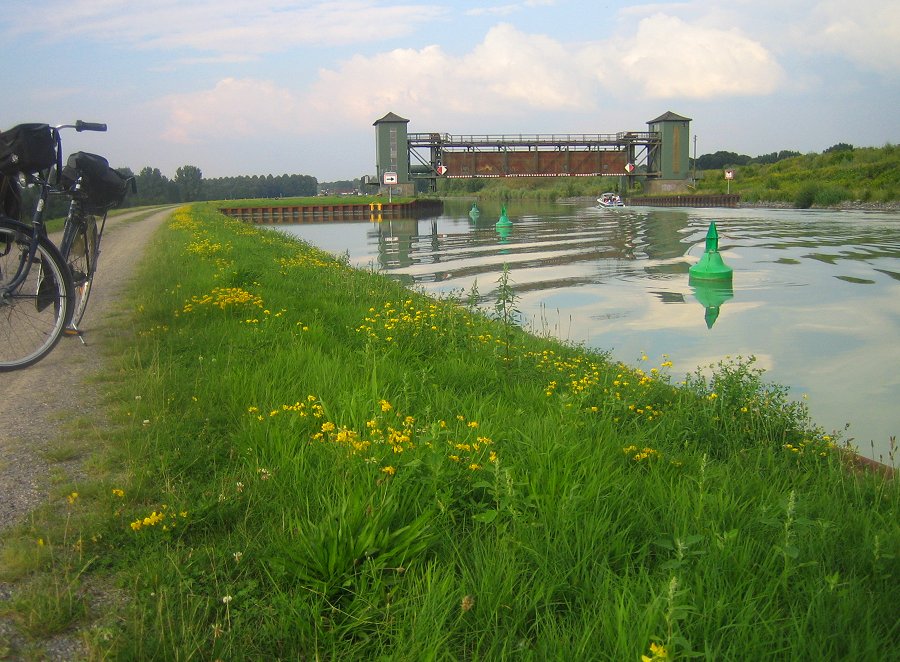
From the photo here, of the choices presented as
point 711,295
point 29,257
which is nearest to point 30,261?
point 29,257

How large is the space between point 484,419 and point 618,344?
544 centimetres

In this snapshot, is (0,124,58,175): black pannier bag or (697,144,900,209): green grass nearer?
(0,124,58,175): black pannier bag

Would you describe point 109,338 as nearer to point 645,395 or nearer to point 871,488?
point 645,395

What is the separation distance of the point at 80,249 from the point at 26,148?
1322 mm

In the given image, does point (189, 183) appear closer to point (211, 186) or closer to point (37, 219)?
point (211, 186)

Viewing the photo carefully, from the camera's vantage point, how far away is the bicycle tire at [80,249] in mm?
6262

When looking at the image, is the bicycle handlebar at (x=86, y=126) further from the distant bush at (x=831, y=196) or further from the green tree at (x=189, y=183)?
the green tree at (x=189, y=183)

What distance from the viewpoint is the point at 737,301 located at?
12.5 m

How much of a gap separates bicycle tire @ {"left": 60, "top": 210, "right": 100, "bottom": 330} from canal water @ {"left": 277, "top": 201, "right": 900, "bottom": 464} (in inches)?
196

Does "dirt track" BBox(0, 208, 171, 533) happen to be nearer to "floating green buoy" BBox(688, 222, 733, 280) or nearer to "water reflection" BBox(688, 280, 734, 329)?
"water reflection" BBox(688, 280, 734, 329)

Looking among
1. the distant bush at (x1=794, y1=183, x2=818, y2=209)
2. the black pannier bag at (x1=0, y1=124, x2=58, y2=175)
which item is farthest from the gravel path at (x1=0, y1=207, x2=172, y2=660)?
the distant bush at (x1=794, y1=183, x2=818, y2=209)

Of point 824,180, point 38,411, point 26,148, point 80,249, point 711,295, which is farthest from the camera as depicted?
point 824,180

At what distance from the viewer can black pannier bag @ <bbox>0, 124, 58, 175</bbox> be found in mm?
5219

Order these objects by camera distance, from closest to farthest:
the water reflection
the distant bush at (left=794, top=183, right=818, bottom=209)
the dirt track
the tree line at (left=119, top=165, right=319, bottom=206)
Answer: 1. the dirt track
2. the water reflection
3. the distant bush at (left=794, top=183, right=818, bottom=209)
4. the tree line at (left=119, top=165, right=319, bottom=206)
